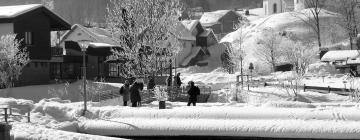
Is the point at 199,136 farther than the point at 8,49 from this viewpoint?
No

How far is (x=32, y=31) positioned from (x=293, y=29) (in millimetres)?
48034

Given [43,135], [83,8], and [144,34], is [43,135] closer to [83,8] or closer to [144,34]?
[144,34]

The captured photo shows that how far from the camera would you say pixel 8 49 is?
97.6ft

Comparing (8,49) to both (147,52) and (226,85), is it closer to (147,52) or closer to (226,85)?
(147,52)

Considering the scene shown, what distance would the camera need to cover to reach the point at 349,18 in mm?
73188

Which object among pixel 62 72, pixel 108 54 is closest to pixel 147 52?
pixel 108 54

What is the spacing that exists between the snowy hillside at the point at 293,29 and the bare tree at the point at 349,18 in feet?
4.72

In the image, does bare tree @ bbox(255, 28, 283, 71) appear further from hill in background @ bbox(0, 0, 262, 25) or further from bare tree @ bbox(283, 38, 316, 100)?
hill in background @ bbox(0, 0, 262, 25)

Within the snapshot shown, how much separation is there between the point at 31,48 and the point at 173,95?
11104 millimetres

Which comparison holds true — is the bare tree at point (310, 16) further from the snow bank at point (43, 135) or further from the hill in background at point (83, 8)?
the snow bank at point (43, 135)

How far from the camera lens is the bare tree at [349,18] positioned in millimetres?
67000

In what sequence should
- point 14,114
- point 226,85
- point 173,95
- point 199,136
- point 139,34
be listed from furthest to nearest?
point 226,85 < point 139,34 < point 173,95 < point 14,114 < point 199,136

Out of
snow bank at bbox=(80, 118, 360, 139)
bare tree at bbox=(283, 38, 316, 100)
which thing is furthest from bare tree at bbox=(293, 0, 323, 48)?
snow bank at bbox=(80, 118, 360, 139)

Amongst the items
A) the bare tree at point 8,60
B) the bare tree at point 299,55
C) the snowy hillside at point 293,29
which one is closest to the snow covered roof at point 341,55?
the bare tree at point 299,55
